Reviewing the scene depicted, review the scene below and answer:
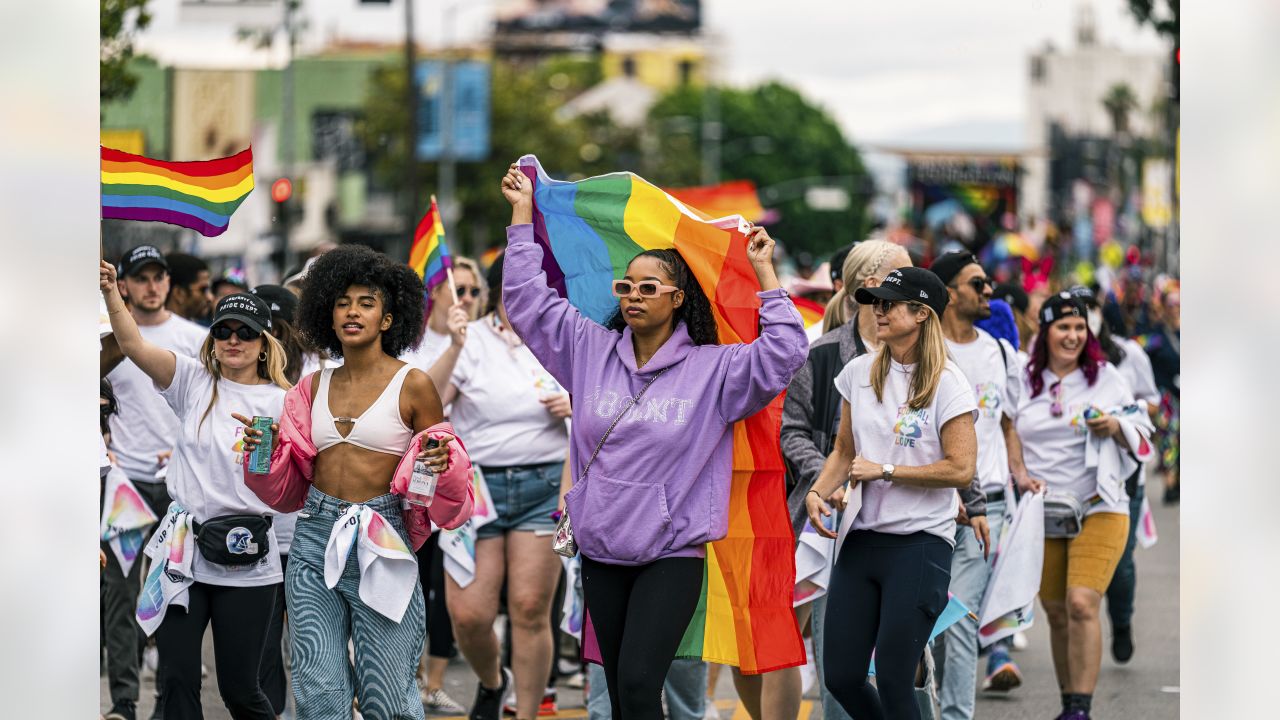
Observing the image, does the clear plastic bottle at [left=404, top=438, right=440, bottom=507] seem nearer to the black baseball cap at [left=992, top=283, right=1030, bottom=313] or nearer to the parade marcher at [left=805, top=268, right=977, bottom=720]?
the parade marcher at [left=805, top=268, right=977, bottom=720]

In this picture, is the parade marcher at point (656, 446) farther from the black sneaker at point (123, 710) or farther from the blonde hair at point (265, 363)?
the black sneaker at point (123, 710)

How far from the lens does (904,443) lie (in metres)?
6.50

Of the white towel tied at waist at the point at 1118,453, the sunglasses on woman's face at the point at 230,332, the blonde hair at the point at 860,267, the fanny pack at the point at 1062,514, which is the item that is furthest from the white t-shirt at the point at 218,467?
the white towel tied at waist at the point at 1118,453

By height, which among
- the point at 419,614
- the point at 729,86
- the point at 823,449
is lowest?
the point at 419,614

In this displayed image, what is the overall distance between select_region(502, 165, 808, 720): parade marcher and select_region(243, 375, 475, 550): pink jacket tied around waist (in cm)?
38

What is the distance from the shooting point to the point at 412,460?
19.9ft

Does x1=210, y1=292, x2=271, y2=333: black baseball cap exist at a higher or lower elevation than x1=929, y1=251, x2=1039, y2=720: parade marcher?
higher

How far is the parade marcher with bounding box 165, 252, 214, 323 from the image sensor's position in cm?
973

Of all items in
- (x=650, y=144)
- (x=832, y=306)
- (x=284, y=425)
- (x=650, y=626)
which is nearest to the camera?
(x=650, y=626)

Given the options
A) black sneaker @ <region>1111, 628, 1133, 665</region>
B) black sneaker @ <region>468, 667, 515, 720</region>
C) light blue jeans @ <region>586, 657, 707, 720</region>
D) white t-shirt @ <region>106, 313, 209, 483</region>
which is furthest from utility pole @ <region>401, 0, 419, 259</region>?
light blue jeans @ <region>586, 657, 707, 720</region>
